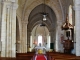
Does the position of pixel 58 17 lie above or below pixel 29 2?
below

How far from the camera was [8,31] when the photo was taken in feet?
44.7

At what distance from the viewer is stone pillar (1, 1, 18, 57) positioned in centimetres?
1336

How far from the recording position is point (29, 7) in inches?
909

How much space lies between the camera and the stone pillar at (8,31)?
1336 centimetres

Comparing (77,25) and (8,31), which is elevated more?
(77,25)

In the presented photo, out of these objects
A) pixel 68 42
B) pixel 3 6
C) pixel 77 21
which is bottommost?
pixel 68 42

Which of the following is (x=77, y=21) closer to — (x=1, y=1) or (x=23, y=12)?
(x=1, y=1)

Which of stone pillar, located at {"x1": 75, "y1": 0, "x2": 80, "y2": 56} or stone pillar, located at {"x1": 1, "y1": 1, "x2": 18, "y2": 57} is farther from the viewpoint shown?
stone pillar, located at {"x1": 75, "y1": 0, "x2": 80, "y2": 56}

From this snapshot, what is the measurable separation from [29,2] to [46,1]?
2.21m

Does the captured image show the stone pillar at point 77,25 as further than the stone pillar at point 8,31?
Yes

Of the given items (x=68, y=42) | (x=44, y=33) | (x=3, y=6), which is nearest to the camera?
(x=3, y=6)

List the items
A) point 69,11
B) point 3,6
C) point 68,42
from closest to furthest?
point 3,6 → point 68,42 → point 69,11

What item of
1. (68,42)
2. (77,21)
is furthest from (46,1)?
(77,21)

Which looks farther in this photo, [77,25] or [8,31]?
[77,25]
